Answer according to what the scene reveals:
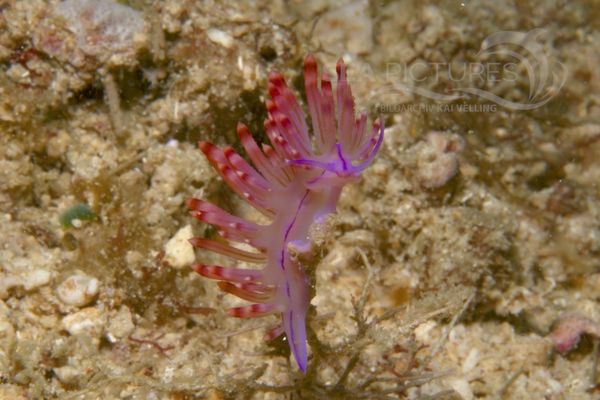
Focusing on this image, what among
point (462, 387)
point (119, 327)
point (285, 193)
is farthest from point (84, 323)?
point (462, 387)

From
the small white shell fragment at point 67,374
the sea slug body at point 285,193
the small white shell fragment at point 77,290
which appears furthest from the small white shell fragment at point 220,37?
the small white shell fragment at point 67,374

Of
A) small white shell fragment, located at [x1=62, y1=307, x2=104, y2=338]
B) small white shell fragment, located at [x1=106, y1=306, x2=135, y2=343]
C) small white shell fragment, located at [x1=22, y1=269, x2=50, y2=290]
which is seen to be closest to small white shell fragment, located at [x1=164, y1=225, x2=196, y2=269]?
small white shell fragment, located at [x1=106, y1=306, x2=135, y2=343]

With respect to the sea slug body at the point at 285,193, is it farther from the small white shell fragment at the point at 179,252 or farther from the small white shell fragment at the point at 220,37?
the small white shell fragment at the point at 220,37

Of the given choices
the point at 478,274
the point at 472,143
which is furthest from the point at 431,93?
the point at 478,274

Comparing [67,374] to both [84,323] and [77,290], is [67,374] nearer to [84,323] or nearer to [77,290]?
[84,323]

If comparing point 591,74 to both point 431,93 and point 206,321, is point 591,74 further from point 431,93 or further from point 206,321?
point 206,321

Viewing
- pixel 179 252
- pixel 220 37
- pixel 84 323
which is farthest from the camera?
pixel 220 37
